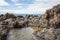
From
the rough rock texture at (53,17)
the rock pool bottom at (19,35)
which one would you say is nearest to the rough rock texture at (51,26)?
the rough rock texture at (53,17)

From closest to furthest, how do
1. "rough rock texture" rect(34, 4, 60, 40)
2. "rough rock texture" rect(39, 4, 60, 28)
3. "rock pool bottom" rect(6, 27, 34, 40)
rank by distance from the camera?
1. "rough rock texture" rect(34, 4, 60, 40)
2. "rock pool bottom" rect(6, 27, 34, 40)
3. "rough rock texture" rect(39, 4, 60, 28)

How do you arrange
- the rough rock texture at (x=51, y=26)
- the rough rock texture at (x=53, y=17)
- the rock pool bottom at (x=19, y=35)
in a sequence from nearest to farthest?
1. the rough rock texture at (x=51, y=26)
2. the rock pool bottom at (x=19, y=35)
3. the rough rock texture at (x=53, y=17)

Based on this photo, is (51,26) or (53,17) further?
(53,17)

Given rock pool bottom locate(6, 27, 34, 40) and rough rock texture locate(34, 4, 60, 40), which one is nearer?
rough rock texture locate(34, 4, 60, 40)

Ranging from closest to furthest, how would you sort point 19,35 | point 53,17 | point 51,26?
point 19,35 → point 51,26 → point 53,17

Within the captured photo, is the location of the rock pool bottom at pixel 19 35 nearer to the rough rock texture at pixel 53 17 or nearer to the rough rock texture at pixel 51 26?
the rough rock texture at pixel 51 26

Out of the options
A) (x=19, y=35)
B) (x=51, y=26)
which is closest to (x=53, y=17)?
(x=51, y=26)

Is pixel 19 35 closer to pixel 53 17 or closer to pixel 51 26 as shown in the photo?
pixel 51 26

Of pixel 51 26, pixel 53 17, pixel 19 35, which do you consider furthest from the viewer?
pixel 53 17

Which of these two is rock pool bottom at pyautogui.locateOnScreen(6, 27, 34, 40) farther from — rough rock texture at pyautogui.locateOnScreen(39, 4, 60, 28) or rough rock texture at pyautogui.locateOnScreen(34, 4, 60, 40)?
rough rock texture at pyautogui.locateOnScreen(39, 4, 60, 28)

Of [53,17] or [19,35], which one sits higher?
[53,17]

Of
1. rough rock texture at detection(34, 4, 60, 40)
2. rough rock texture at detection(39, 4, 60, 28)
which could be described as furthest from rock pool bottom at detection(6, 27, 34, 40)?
rough rock texture at detection(39, 4, 60, 28)

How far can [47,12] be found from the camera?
48438mm

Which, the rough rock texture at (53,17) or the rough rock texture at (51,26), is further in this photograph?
the rough rock texture at (53,17)
